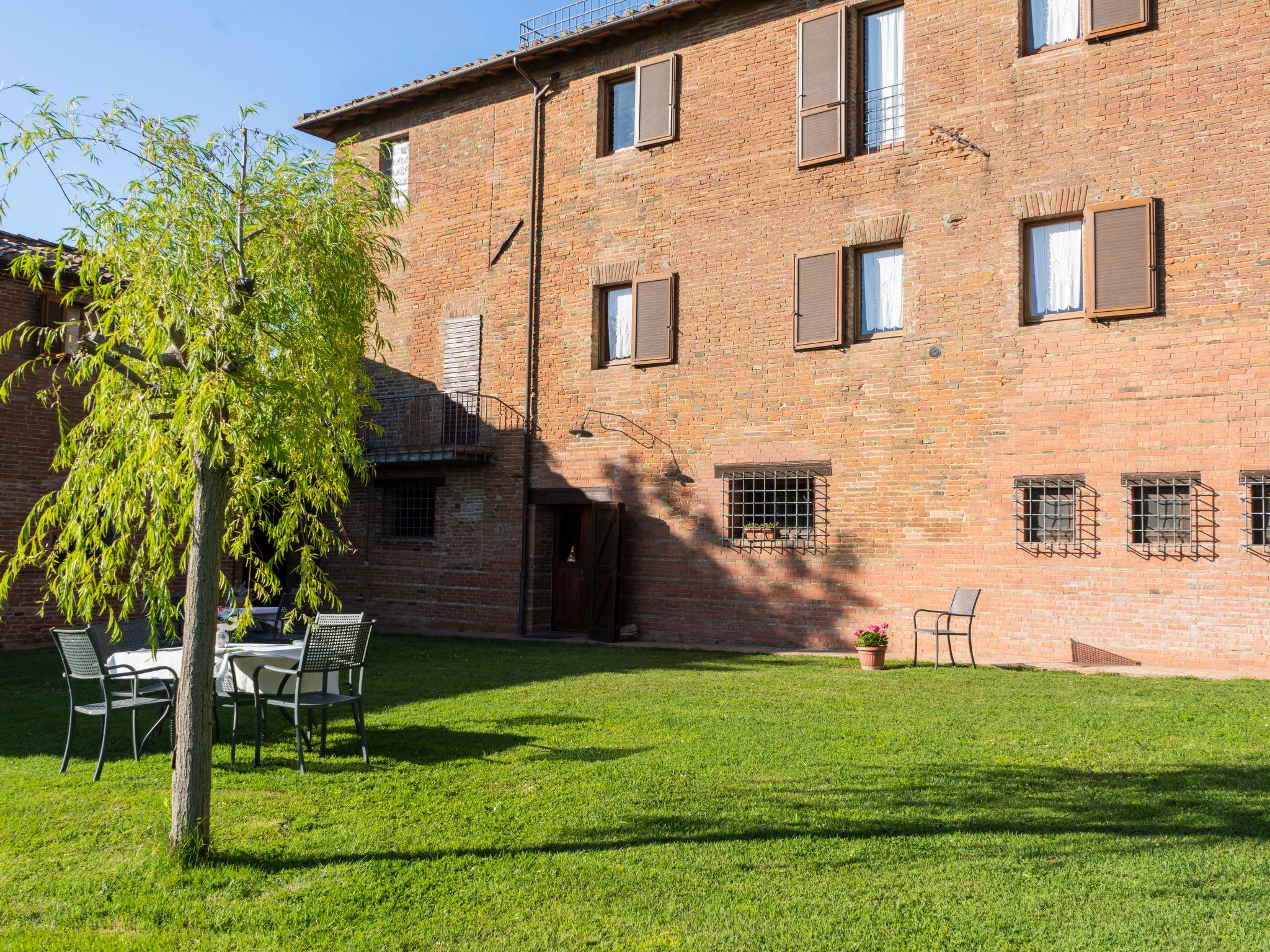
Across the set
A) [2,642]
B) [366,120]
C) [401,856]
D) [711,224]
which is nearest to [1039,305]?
[711,224]

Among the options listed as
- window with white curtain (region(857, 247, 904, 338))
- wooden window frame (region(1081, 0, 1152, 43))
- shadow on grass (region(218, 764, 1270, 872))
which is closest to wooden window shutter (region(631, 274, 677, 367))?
window with white curtain (region(857, 247, 904, 338))

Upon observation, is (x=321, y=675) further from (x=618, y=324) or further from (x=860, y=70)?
(x=860, y=70)

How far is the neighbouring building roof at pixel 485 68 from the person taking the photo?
14.8m

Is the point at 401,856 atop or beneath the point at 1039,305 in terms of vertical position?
beneath

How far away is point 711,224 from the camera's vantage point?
47.1 feet

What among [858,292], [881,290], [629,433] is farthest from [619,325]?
[881,290]

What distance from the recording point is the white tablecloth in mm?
6625

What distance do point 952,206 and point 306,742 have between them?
9659 mm

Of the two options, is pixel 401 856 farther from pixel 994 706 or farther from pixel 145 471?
pixel 994 706

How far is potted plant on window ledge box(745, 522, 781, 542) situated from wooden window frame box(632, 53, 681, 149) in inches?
222

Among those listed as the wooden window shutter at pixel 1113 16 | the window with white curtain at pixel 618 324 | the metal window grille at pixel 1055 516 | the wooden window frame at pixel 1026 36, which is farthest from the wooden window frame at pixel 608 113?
the metal window grille at pixel 1055 516

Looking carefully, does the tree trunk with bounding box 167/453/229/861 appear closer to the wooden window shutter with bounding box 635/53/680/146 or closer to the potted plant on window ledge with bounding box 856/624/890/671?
the potted plant on window ledge with bounding box 856/624/890/671

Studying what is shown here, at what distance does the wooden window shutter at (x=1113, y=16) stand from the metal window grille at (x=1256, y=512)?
509 cm

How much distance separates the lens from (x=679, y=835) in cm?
479
